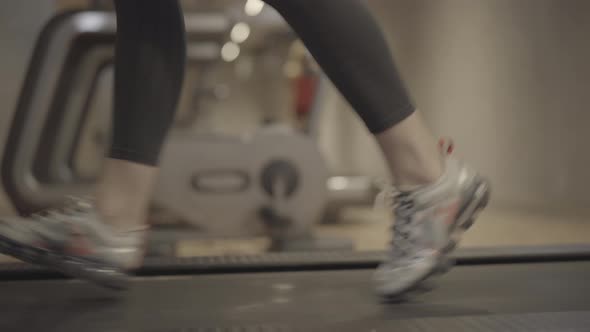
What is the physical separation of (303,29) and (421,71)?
3341 millimetres

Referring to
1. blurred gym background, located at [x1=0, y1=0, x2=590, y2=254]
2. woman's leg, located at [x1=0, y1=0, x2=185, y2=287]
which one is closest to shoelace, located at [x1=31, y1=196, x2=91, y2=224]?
woman's leg, located at [x1=0, y1=0, x2=185, y2=287]

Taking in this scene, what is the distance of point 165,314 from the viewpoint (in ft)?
2.87

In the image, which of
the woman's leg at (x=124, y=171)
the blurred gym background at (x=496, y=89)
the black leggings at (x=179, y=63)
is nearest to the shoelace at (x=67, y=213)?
the woman's leg at (x=124, y=171)

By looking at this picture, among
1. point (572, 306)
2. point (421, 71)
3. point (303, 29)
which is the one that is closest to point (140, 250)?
point (303, 29)

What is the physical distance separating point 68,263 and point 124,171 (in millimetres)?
172

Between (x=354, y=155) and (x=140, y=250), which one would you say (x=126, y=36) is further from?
(x=354, y=155)

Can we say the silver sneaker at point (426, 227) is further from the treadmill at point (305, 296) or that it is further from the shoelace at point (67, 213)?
the shoelace at point (67, 213)

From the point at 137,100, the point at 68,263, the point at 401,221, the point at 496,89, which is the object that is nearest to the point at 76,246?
the point at 68,263

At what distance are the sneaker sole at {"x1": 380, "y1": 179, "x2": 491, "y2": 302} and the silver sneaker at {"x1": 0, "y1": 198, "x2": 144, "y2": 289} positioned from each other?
437mm

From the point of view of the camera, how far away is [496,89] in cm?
333

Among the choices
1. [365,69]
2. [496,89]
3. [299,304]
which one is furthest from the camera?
[496,89]

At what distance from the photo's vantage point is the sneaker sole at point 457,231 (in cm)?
91

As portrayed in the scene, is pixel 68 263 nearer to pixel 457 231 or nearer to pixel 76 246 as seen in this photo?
pixel 76 246

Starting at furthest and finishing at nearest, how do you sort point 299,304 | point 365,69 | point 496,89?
point 496,89, point 299,304, point 365,69
